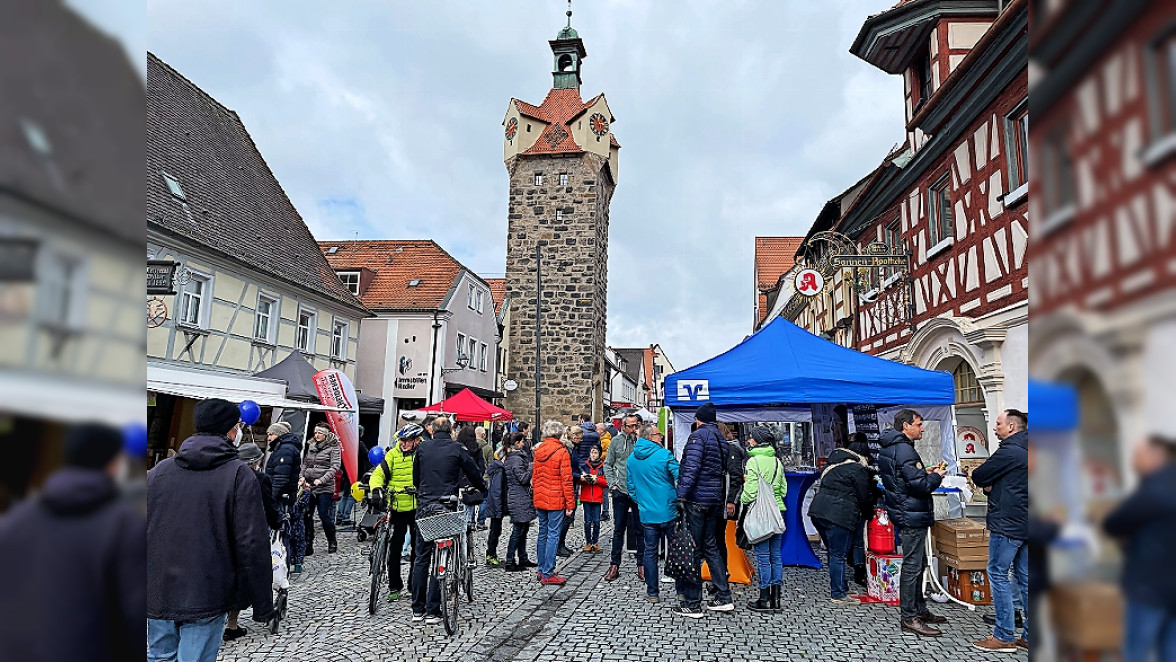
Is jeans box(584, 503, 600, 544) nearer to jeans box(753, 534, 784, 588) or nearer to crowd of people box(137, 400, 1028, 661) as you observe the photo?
crowd of people box(137, 400, 1028, 661)

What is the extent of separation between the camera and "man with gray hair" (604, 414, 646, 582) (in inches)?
297

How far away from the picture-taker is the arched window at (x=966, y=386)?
10.1 metres

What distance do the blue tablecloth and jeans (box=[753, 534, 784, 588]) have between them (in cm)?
159

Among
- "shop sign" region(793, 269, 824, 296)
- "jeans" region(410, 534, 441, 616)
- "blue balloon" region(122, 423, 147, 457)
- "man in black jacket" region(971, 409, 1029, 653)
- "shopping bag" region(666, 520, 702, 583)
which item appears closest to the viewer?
"blue balloon" region(122, 423, 147, 457)

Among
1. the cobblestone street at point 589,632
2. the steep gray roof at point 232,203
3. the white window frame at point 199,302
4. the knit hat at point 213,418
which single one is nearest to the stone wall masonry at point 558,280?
the steep gray roof at point 232,203

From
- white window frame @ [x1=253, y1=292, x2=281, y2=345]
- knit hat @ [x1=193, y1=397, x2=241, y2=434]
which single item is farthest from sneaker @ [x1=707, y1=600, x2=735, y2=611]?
white window frame @ [x1=253, y1=292, x2=281, y2=345]

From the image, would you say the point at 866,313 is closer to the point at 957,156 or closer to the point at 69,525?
the point at 957,156

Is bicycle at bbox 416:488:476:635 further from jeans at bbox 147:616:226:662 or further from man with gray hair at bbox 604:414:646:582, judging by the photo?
jeans at bbox 147:616:226:662

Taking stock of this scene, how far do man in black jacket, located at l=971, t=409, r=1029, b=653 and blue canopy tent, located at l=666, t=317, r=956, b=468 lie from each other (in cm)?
218

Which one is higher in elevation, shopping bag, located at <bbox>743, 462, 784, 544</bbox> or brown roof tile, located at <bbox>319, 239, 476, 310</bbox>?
brown roof tile, located at <bbox>319, 239, 476, 310</bbox>

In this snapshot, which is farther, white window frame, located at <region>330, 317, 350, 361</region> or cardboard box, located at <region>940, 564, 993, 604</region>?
white window frame, located at <region>330, 317, 350, 361</region>

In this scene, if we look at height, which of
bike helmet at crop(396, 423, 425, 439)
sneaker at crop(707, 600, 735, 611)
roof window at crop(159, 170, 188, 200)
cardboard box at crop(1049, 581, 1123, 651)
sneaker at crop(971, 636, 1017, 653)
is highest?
roof window at crop(159, 170, 188, 200)

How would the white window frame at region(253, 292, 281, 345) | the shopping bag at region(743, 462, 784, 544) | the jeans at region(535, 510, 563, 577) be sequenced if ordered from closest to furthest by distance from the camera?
the shopping bag at region(743, 462, 784, 544) < the jeans at region(535, 510, 563, 577) < the white window frame at region(253, 292, 281, 345)

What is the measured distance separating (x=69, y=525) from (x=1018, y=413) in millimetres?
5444
